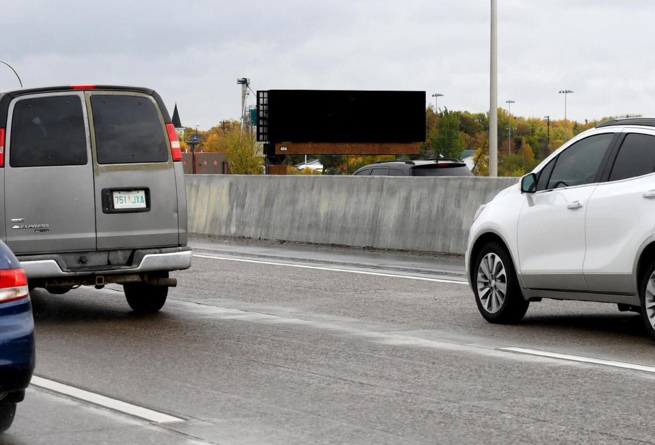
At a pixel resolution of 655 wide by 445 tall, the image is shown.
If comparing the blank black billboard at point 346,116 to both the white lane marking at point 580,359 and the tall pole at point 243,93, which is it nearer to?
the tall pole at point 243,93

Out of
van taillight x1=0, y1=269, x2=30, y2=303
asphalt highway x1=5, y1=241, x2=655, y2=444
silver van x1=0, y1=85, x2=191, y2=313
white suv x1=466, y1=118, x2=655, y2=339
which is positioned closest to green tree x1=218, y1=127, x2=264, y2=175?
asphalt highway x1=5, y1=241, x2=655, y2=444

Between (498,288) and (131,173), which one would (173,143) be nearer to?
(131,173)

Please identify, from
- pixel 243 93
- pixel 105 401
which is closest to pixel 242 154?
pixel 243 93

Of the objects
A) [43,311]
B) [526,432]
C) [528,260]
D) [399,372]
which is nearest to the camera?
[526,432]

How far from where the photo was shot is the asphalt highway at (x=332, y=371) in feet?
22.9

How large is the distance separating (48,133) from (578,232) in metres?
4.93

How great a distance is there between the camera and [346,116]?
93875mm

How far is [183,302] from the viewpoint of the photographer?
13.7m

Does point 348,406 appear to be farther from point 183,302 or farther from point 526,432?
point 183,302

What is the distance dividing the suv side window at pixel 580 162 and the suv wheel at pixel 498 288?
0.86 meters

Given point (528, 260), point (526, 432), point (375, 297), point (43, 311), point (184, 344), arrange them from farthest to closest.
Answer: point (375, 297) → point (43, 311) → point (528, 260) → point (184, 344) → point (526, 432)

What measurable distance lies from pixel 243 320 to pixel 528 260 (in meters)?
2.77

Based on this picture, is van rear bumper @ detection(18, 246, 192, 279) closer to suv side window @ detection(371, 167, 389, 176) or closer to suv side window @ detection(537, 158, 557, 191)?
suv side window @ detection(537, 158, 557, 191)

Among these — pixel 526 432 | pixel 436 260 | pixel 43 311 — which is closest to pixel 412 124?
pixel 436 260
